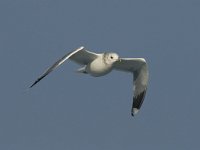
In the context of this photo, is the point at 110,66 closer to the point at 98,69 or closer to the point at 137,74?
the point at 98,69

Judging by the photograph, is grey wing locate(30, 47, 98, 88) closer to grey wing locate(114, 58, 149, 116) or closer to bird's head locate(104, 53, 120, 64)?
bird's head locate(104, 53, 120, 64)

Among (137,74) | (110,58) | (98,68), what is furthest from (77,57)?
(137,74)

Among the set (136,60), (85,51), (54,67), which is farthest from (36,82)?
(136,60)

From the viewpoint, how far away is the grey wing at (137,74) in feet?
167

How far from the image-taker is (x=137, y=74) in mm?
51938

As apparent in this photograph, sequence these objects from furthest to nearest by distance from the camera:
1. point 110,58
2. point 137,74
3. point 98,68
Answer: point 137,74
point 98,68
point 110,58

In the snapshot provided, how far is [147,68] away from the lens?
5131 cm

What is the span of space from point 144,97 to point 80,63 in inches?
229

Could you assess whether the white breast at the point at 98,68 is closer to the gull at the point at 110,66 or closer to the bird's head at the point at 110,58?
the gull at the point at 110,66

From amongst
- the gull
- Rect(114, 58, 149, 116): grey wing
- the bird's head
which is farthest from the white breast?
Rect(114, 58, 149, 116): grey wing

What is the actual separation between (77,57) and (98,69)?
1.93m

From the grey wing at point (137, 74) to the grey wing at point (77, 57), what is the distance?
249 centimetres

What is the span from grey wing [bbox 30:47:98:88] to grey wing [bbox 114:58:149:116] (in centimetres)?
249

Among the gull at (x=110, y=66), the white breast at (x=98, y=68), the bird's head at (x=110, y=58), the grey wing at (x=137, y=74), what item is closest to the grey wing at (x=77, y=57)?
the gull at (x=110, y=66)
